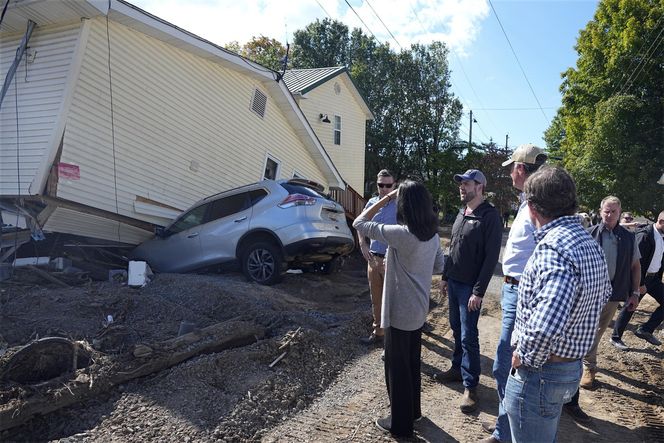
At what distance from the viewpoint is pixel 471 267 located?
13.3 ft

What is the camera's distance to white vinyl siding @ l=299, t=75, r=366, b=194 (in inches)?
758

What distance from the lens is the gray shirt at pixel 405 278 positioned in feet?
10.8

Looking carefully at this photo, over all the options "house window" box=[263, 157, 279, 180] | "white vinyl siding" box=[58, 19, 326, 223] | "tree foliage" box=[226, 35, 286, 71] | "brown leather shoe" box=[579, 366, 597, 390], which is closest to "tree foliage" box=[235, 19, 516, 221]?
"tree foliage" box=[226, 35, 286, 71]

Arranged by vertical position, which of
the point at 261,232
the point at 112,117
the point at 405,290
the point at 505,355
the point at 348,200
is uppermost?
the point at 112,117

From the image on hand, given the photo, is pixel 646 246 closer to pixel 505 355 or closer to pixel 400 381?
pixel 505 355

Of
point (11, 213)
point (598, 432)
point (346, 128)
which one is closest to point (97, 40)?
point (11, 213)

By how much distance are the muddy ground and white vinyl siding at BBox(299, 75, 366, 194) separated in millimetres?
13556

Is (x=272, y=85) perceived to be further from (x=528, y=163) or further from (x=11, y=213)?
(x=528, y=163)

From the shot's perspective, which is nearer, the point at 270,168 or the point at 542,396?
the point at 542,396

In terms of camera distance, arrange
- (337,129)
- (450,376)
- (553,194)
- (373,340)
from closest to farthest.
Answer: (553,194), (450,376), (373,340), (337,129)

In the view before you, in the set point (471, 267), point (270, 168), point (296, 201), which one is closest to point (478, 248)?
point (471, 267)

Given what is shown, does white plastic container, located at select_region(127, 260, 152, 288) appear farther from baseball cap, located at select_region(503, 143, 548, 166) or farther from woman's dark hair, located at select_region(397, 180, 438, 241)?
baseball cap, located at select_region(503, 143, 548, 166)

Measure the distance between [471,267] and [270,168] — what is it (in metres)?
9.71

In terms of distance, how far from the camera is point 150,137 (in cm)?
907
